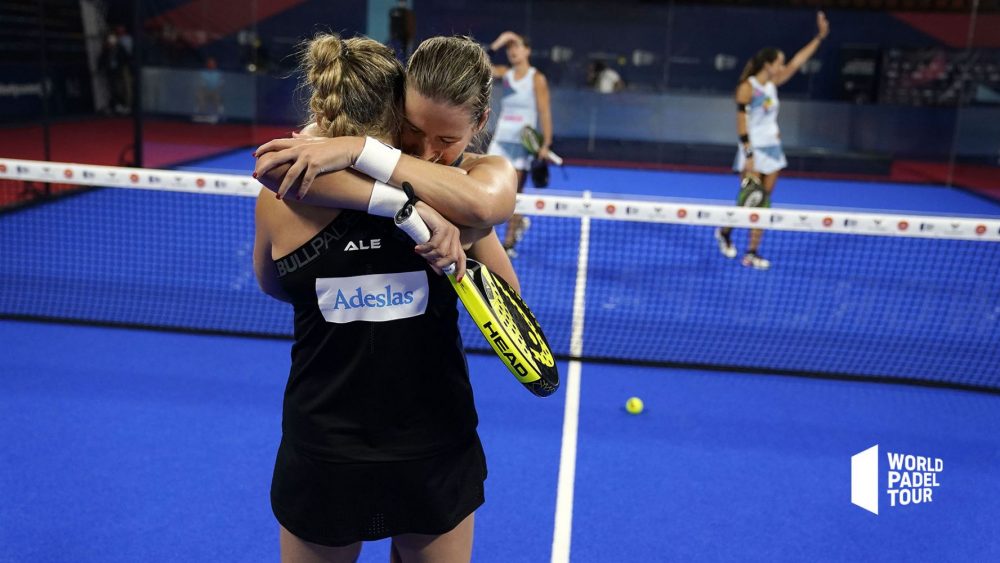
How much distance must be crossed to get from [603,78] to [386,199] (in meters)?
16.9

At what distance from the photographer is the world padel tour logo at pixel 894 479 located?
3945 millimetres

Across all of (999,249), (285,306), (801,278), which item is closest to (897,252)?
(999,249)

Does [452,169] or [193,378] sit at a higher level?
[452,169]

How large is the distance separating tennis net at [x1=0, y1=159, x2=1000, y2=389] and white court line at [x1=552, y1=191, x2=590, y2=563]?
7cm

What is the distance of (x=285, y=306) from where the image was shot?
6668 mm

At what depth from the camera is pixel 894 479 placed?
4191 millimetres

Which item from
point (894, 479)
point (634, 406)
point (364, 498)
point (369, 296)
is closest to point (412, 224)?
point (369, 296)

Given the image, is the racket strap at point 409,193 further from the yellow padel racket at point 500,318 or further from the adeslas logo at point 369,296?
the adeslas logo at point 369,296

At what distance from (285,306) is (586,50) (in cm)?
1298

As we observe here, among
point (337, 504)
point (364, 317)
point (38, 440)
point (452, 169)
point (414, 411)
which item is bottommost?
point (38, 440)

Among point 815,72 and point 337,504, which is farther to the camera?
point 815,72

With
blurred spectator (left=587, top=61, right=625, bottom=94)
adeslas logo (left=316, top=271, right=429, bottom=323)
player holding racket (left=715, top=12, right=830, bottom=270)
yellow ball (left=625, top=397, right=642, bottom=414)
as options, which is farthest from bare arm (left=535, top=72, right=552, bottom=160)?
blurred spectator (left=587, top=61, right=625, bottom=94)

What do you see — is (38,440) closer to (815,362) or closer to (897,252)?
(815,362)

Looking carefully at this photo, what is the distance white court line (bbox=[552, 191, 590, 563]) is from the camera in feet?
11.5
